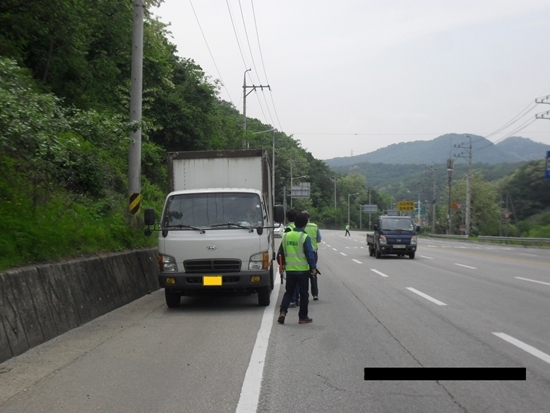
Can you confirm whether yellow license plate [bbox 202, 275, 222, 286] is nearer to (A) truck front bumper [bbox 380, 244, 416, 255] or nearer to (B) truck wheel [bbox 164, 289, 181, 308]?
(B) truck wheel [bbox 164, 289, 181, 308]

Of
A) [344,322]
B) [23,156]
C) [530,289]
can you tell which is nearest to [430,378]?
[344,322]

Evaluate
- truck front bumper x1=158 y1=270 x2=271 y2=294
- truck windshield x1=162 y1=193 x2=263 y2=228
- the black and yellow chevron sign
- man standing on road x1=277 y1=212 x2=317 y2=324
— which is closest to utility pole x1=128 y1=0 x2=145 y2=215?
the black and yellow chevron sign

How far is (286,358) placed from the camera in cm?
711

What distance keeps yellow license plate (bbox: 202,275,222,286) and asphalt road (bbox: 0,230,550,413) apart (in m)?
0.56

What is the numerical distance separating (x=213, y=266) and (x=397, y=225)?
18.9 metres

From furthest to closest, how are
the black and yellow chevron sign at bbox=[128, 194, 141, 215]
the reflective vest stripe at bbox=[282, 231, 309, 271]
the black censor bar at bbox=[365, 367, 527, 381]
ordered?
the black and yellow chevron sign at bbox=[128, 194, 141, 215] → the reflective vest stripe at bbox=[282, 231, 309, 271] → the black censor bar at bbox=[365, 367, 527, 381]

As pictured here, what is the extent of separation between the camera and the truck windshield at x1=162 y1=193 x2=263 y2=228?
11477 millimetres

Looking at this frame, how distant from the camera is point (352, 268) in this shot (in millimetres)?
22109

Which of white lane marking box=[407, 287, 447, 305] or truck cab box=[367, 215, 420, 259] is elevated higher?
truck cab box=[367, 215, 420, 259]

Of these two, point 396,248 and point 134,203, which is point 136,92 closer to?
point 134,203

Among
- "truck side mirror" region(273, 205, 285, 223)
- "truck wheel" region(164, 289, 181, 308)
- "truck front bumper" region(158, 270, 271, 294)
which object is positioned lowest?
"truck wheel" region(164, 289, 181, 308)

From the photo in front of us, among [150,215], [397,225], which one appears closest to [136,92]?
[150,215]

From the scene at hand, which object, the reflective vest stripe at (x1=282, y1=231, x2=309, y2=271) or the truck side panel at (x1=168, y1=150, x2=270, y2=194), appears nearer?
the reflective vest stripe at (x1=282, y1=231, x2=309, y2=271)

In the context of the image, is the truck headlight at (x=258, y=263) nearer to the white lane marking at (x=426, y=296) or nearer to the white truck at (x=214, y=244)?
the white truck at (x=214, y=244)
